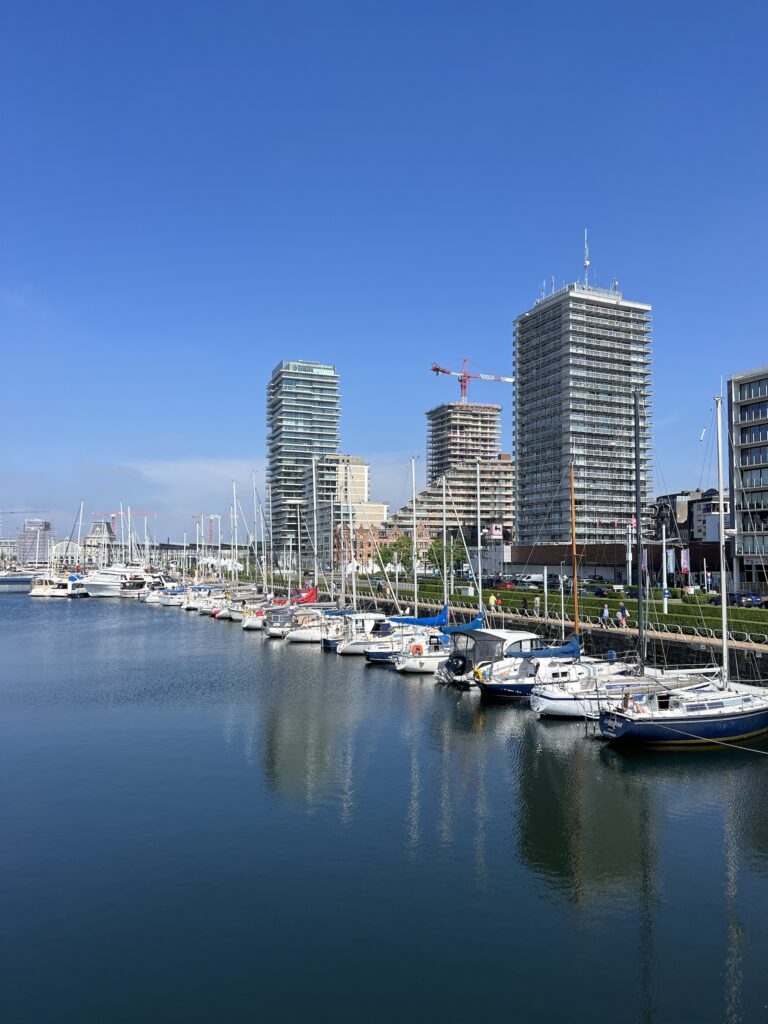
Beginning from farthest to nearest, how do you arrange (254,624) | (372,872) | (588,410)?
1. (588,410)
2. (254,624)
3. (372,872)

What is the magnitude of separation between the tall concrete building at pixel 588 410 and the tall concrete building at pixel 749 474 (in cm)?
7266

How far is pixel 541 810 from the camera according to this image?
3186 cm

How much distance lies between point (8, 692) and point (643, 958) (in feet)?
170

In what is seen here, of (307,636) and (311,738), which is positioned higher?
(307,636)

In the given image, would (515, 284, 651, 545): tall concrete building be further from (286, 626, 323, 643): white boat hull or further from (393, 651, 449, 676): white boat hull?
(393, 651, 449, 676): white boat hull

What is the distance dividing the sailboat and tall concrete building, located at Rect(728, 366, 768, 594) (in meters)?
49.7

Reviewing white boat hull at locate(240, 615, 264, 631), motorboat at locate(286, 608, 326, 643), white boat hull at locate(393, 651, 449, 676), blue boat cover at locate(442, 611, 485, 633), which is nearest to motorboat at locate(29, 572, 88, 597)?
white boat hull at locate(240, 615, 264, 631)

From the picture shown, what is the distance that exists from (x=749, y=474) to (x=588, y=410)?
82579 millimetres

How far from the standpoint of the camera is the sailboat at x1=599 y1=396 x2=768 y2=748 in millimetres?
39156

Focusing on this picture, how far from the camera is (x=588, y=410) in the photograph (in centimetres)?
16850

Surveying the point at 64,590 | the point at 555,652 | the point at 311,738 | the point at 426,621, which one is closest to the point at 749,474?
the point at 426,621

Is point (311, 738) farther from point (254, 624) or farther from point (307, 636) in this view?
point (254, 624)

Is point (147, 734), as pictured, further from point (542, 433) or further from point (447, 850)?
point (542, 433)

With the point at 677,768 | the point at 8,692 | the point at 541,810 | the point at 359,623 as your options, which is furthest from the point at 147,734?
the point at 359,623
